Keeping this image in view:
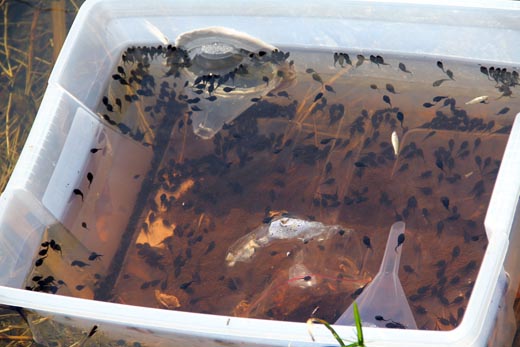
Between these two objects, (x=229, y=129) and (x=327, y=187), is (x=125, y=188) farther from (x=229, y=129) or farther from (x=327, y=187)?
(x=327, y=187)

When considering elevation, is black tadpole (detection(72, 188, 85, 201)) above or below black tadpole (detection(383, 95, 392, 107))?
below

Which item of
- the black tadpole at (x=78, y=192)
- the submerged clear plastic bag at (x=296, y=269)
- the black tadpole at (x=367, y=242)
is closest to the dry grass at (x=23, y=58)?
the black tadpole at (x=78, y=192)

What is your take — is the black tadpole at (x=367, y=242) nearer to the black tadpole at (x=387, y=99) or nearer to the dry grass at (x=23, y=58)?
the black tadpole at (x=387, y=99)

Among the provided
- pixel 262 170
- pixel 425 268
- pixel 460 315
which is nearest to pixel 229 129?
pixel 262 170

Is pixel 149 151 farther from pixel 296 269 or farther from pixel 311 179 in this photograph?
pixel 296 269

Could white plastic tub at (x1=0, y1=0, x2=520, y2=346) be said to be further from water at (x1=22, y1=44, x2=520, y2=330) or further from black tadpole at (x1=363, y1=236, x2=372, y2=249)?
black tadpole at (x1=363, y1=236, x2=372, y2=249)

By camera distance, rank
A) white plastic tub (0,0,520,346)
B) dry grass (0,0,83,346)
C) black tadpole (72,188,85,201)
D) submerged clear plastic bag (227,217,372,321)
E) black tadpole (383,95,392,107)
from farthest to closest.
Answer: dry grass (0,0,83,346), black tadpole (383,95,392,107), black tadpole (72,188,85,201), submerged clear plastic bag (227,217,372,321), white plastic tub (0,0,520,346)

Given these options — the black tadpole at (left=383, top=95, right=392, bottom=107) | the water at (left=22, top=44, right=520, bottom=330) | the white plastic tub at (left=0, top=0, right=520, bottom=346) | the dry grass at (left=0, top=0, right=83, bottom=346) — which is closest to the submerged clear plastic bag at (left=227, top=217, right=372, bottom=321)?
the water at (left=22, top=44, right=520, bottom=330)
